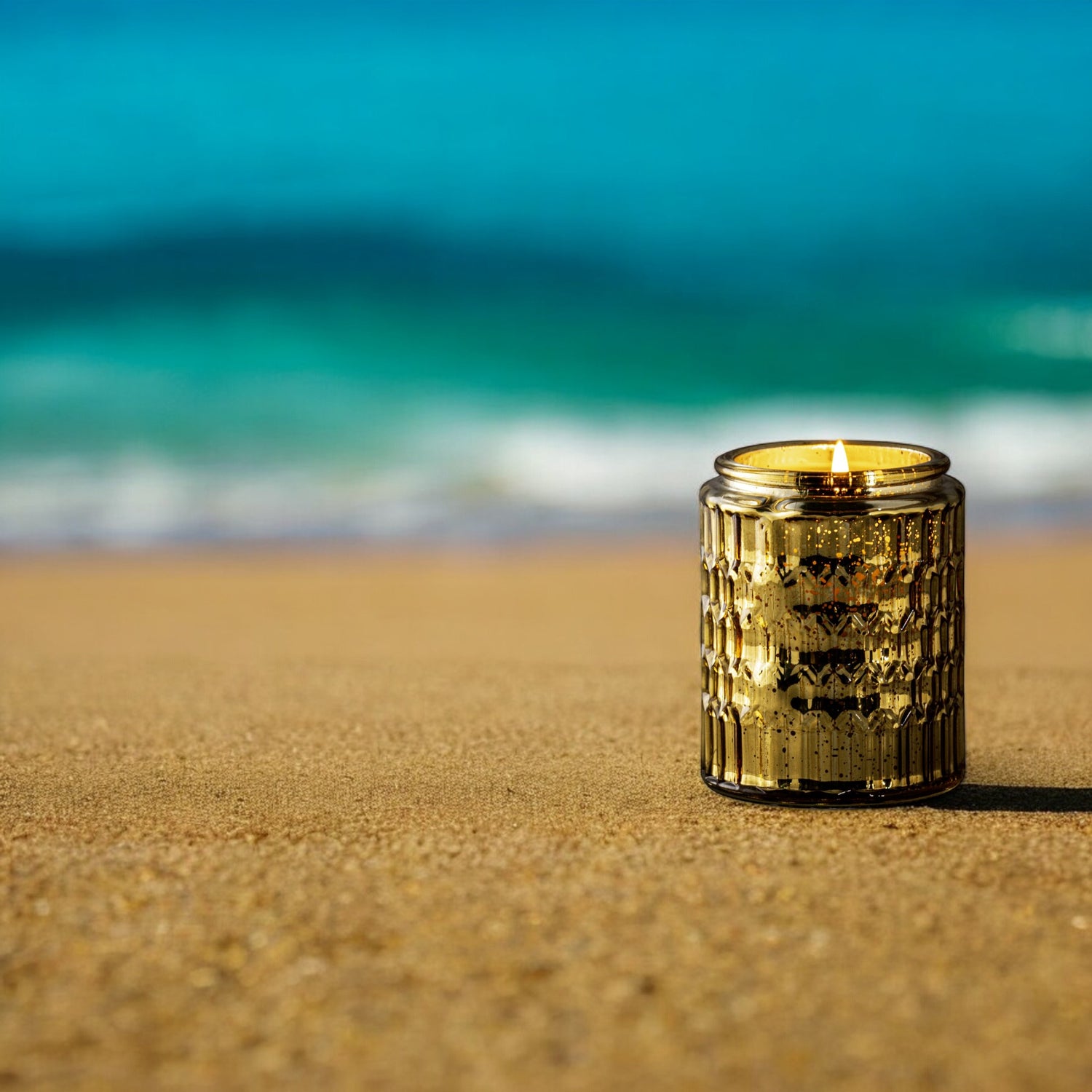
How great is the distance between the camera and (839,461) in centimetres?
271

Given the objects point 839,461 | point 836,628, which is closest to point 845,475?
point 839,461

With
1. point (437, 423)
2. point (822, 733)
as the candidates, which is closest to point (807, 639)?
point (822, 733)

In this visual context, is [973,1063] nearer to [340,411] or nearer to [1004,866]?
[1004,866]

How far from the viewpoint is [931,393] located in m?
10.9

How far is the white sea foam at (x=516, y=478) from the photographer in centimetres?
727

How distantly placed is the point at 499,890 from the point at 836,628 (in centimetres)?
67

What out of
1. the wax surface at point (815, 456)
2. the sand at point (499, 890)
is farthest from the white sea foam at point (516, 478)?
the wax surface at point (815, 456)

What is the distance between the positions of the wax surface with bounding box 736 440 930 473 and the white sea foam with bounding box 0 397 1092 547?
3988 millimetres

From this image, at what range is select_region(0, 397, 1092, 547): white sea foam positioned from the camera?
7.27 metres

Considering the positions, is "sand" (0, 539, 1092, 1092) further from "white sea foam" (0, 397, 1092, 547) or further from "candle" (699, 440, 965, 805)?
"white sea foam" (0, 397, 1092, 547)

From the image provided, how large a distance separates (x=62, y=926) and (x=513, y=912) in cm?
56

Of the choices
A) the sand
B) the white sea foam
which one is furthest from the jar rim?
the white sea foam

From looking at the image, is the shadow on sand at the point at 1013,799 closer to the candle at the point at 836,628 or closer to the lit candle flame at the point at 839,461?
the candle at the point at 836,628

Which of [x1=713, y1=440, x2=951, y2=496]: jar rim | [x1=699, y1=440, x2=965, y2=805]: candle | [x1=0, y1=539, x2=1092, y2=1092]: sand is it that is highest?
[x1=713, y1=440, x2=951, y2=496]: jar rim
